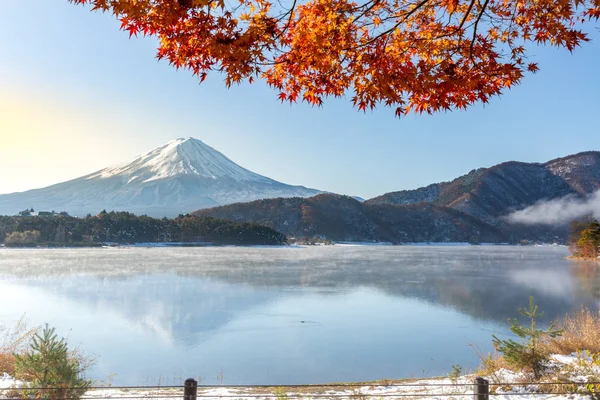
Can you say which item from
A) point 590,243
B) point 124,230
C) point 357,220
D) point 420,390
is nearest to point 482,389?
point 420,390

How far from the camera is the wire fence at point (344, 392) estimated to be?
18.5ft

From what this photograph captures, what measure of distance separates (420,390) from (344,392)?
1.17m

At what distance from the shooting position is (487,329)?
1394cm

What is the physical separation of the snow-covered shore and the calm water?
140cm

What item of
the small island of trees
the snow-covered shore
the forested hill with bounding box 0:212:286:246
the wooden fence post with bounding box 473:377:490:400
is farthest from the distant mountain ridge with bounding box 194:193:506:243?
the wooden fence post with bounding box 473:377:490:400

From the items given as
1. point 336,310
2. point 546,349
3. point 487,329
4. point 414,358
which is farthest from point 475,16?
point 336,310

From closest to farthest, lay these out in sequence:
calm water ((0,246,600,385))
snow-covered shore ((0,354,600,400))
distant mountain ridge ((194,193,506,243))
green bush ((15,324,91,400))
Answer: green bush ((15,324,91,400)) → snow-covered shore ((0,354,600,400)) → calm water ((0,246,600,385)) → distant mountain ridge ((194,193,506,243))

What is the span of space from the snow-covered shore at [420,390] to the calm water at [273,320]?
1396 mm

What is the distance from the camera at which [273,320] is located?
15.1m

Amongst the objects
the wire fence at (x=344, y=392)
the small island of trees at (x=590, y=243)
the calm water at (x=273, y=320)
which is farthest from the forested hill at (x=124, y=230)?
the wire fence at (x=344, y=392)

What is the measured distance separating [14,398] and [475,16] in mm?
7757

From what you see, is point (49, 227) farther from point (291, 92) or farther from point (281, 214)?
point (291, 92)

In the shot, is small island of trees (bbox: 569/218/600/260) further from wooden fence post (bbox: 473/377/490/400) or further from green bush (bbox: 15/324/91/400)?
green bush (bbox: 15/324/91/400)

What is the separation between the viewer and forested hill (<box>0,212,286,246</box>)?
78.9 metres
